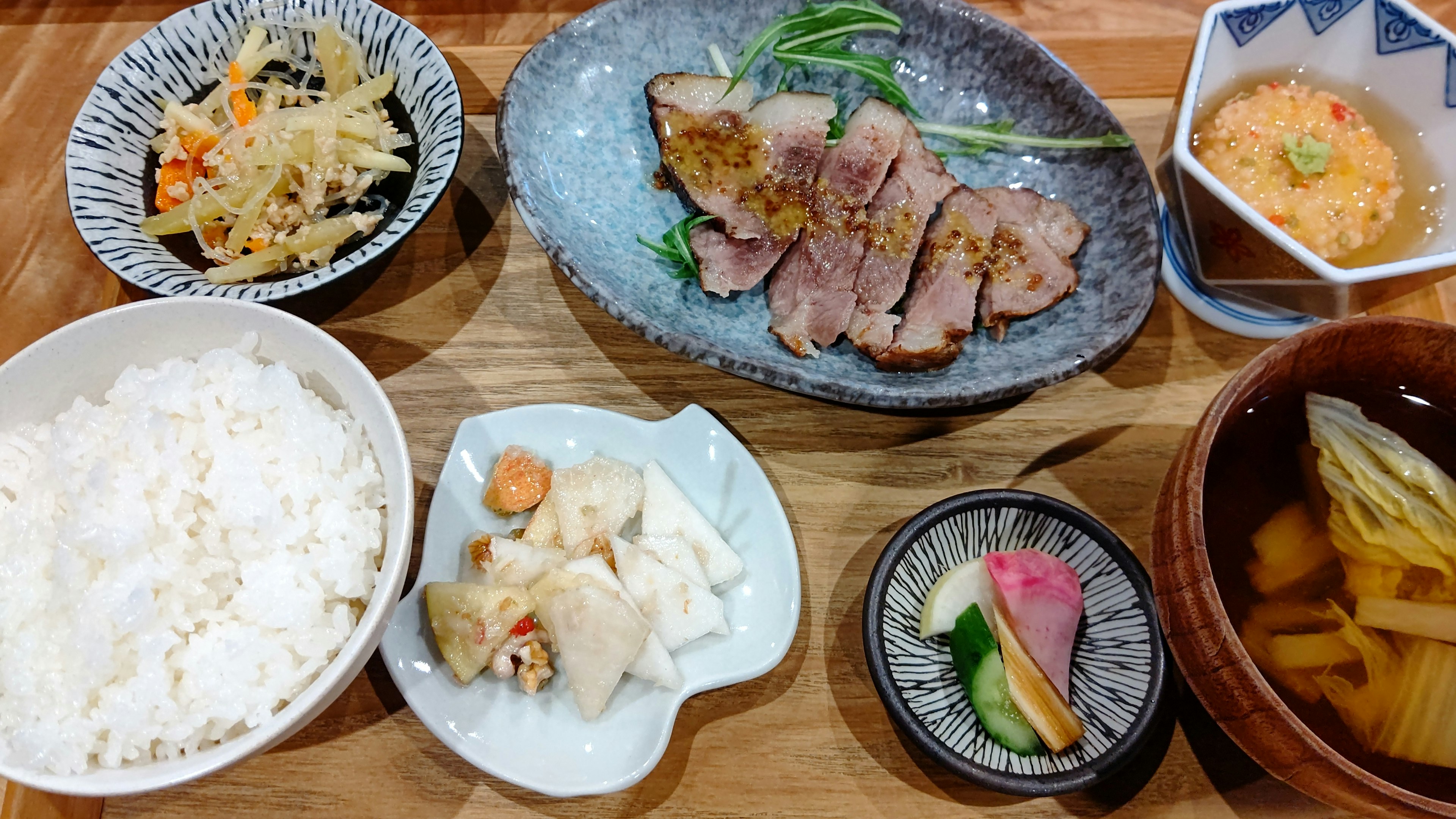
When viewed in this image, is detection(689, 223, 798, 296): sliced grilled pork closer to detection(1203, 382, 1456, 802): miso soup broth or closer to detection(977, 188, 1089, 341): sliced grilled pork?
detection(977, 188, 1089, 341): sliced grilled pork

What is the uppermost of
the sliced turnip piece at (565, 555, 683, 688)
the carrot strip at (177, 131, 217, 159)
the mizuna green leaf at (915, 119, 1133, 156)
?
the mizuna green leaf at (915, 119, 1133, 156)

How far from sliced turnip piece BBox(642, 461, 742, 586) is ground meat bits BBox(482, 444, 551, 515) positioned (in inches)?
9.0

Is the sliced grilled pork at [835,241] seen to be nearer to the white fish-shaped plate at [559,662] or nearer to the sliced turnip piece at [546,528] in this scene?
the white fish-shaped plate at [559,662]

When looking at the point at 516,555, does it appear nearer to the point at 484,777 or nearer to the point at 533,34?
the point at 484,777

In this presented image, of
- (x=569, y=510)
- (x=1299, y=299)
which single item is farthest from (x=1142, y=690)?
(x=569, y=510)

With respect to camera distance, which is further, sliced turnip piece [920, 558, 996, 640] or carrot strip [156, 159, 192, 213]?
carrot strip [156, 159, 192, 213]

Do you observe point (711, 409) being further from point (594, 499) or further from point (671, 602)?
point (671, 602)

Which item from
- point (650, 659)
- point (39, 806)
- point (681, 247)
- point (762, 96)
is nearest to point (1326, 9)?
point (762, 96)

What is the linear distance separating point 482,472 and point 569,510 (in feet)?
0.74

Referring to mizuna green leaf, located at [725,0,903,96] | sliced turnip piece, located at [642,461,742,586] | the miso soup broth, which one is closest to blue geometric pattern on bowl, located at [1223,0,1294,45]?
mizuna green leaf, located at [725,0,903,96]

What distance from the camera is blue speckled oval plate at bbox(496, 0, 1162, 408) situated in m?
1.85

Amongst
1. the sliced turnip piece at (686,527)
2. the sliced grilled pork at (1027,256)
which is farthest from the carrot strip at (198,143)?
the sliced grilled pork at (1027,256)

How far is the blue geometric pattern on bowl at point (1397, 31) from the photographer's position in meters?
1.86

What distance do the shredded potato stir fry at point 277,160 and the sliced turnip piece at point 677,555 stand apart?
1.03 m
